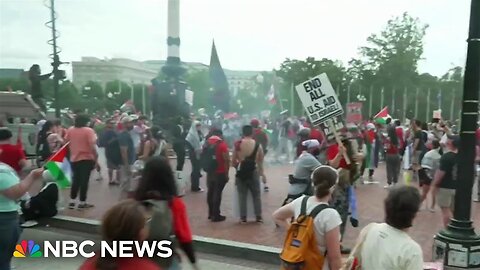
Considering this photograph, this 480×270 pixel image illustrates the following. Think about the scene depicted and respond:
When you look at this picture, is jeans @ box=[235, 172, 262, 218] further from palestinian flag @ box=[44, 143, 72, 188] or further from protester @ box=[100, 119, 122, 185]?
protester @ box=[100, 119, 122, 185]

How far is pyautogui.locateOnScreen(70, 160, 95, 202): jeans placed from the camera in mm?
9633

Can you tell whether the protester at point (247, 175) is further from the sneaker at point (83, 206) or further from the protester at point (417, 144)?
the protester at point (417, 144)

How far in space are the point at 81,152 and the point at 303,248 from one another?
22.0 feet

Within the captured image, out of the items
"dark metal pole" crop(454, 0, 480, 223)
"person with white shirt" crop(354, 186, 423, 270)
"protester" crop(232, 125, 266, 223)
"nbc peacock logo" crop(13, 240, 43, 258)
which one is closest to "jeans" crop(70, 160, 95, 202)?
"nbc peacock logo" crop(13, 240, 43, 258)

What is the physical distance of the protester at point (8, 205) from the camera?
14.8 feet

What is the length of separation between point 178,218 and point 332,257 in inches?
45.2

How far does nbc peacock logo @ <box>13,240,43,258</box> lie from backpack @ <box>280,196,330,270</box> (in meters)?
4.71

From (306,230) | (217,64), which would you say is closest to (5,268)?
(306,230)

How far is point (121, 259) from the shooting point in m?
2.37

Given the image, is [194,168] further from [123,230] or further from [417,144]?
[123,230]

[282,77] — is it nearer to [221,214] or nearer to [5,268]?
[221,214]

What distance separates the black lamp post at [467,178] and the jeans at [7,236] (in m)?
4.50

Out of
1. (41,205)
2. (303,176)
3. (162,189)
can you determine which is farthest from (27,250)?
(162,189)

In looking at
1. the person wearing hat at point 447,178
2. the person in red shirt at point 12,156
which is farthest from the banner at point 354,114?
the person in red shirt at point 12,156
